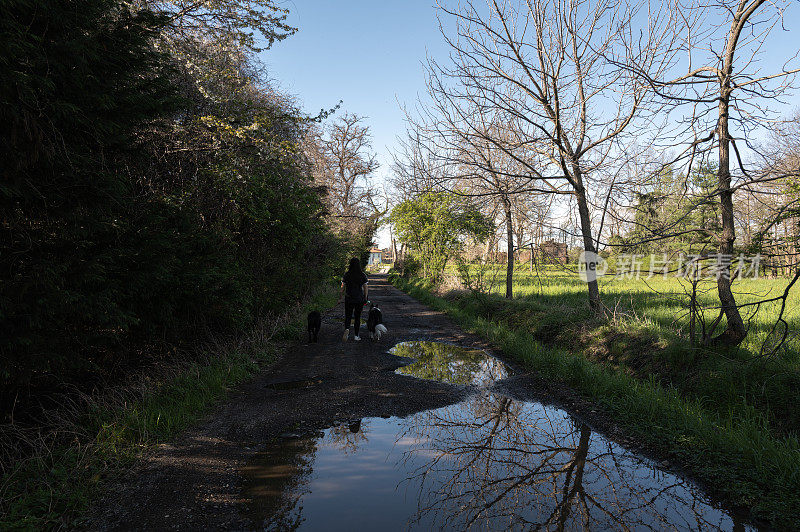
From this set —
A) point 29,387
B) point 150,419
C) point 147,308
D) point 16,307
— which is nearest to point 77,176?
point 16,307

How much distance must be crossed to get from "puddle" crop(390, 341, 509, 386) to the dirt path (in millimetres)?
356

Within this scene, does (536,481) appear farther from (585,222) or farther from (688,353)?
(585,222)

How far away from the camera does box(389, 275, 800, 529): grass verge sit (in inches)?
113

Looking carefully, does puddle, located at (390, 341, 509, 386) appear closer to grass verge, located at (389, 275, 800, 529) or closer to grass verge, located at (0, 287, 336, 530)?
grass verge, located at (389, 275, 800, 529)

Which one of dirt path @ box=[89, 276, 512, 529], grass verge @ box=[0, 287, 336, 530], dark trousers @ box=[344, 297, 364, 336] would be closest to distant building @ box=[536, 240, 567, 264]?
dirt path @ box=[89, 276, 512, 529]

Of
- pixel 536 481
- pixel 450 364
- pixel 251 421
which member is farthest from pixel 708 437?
pixel 251 421

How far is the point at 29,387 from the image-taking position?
393cm

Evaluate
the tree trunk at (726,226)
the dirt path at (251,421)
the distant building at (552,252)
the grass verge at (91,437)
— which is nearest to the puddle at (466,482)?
the dirt path at (251,421)

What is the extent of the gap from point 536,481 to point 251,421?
300 centimetres

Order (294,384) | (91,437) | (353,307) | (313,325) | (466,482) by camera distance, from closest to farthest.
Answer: (466,482) < (91,437) < (294,384) < (313,325) < (353,307)

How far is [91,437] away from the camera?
3885 mm

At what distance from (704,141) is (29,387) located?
A: 29.4 ft

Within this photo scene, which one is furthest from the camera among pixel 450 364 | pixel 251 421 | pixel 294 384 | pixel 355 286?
pixel 355 286

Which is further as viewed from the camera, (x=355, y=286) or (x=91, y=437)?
(x=355, y=286)
